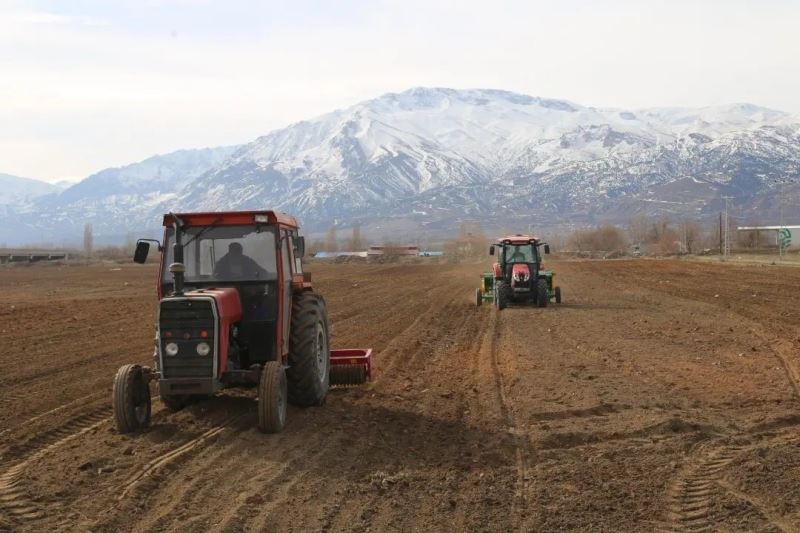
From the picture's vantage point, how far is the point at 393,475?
7.53 m

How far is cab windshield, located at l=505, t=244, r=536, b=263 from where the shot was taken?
2503cm

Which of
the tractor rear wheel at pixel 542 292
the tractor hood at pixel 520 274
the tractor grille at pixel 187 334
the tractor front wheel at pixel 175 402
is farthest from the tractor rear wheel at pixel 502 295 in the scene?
the tractor grille at pixel 187 334

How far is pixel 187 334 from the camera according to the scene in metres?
8.59

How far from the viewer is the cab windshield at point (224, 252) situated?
31.6 feet

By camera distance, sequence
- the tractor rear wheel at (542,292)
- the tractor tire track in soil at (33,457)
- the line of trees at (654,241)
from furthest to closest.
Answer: the line of trees at (654,241) → the tractor rear wheel at (542,292) → the tractor tire track in soil at (33,457)

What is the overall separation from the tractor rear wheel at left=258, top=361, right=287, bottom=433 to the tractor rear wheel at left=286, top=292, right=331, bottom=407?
2.67ft

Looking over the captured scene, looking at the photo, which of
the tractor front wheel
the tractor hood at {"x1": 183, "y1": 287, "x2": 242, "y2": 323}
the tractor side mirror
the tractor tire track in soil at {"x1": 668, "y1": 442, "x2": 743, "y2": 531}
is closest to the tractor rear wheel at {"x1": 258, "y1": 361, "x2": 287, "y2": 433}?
the tractor hood at {"x1": 183, "y1": 287, "x2": 242, "y2": 323}

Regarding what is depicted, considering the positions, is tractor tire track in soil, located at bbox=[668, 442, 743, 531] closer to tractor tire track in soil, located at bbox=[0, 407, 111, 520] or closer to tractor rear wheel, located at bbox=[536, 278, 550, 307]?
tractor tire track in soil, located at bbox=[0, 407, 111, 520]

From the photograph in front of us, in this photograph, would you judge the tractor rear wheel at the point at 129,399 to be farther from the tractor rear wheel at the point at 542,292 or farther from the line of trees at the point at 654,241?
the line of trees at the point at 654,241

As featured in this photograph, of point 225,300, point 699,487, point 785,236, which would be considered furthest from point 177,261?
point 785,236

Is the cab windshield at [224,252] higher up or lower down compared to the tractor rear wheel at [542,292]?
higher up

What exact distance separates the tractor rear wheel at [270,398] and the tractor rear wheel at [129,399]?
1.29m

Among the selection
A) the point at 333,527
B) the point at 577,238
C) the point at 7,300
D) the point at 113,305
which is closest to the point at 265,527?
the point at 333,527

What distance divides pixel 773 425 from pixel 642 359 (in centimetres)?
496
